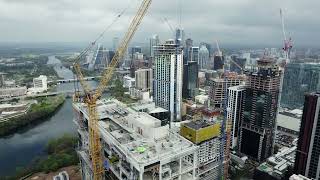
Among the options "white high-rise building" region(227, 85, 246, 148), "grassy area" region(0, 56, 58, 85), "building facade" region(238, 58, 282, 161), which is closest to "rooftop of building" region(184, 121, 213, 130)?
"white high-rise building" region(227, 85, 246, 148)

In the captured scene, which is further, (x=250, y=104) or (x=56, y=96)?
(x=56, y=96)

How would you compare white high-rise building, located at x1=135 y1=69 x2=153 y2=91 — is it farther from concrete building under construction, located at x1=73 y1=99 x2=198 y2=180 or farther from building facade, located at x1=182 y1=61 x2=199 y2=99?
concrete building under construction, located at x1=73 y1=99 x2=198 y2=180

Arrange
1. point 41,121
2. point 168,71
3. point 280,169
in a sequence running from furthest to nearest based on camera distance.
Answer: point 41,121
point 168,71
point 280,169

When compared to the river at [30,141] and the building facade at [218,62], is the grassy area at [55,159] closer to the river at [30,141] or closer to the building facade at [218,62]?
the river at [30,141]

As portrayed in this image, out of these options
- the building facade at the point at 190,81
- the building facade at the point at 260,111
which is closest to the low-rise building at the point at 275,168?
the building facade at the point at 260,111

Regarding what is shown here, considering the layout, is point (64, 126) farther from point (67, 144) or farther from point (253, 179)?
point (253, 179)

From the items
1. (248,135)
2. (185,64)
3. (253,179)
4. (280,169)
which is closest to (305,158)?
(280,169)

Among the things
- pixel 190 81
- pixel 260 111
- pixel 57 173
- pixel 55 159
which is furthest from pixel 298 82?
pixel 57 173
